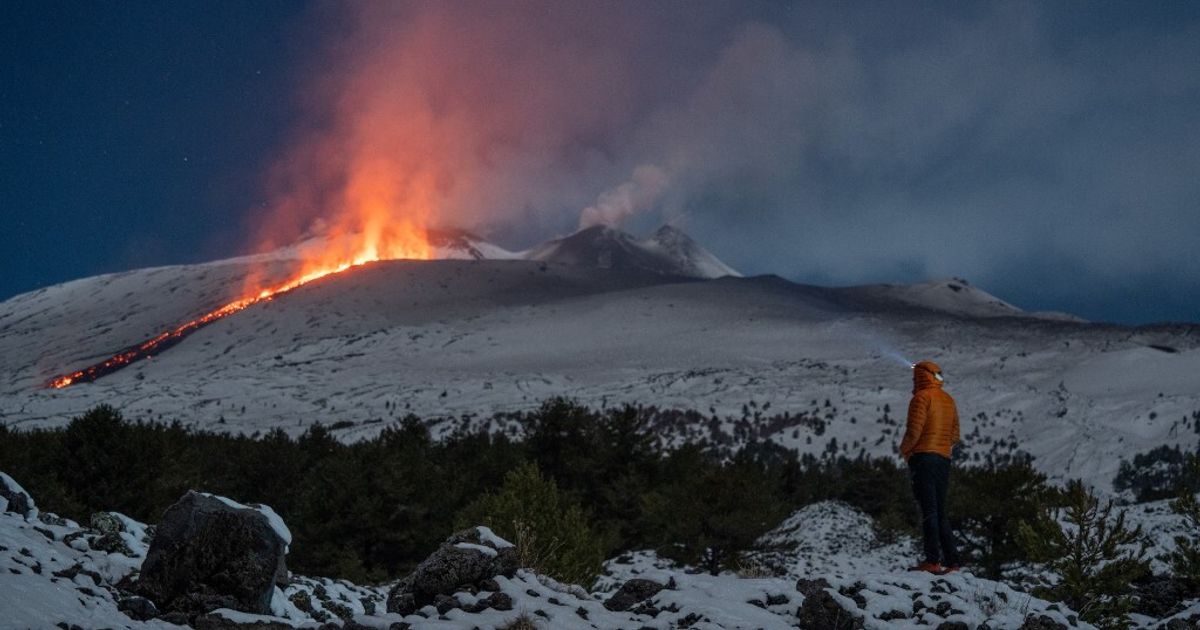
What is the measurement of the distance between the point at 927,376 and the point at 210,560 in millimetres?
8954

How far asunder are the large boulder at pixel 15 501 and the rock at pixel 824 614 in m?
10.4

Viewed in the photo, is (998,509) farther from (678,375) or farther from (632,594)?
(678,375)

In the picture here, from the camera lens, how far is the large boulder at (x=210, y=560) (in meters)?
9.48

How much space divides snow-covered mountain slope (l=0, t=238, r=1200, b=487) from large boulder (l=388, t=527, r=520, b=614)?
247ft

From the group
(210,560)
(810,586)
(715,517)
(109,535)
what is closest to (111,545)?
(109,535)

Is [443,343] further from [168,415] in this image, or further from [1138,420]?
[1138,420]

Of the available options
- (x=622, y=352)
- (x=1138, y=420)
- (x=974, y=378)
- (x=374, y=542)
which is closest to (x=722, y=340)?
(x=622, y=352)

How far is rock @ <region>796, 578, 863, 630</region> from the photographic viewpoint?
7648 mm

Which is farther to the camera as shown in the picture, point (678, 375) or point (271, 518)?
point (678, 375)

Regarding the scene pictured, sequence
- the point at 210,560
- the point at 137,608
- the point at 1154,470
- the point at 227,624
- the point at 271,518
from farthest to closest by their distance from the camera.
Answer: the point at 1154,470 → the point at 271,518 → the point at 210,560 → the point at 227,624 → the point at 137,608

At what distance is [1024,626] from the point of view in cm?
756

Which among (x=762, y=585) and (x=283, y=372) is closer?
(x=762, y=585)

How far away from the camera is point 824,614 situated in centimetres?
773

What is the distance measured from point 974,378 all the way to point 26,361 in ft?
629
